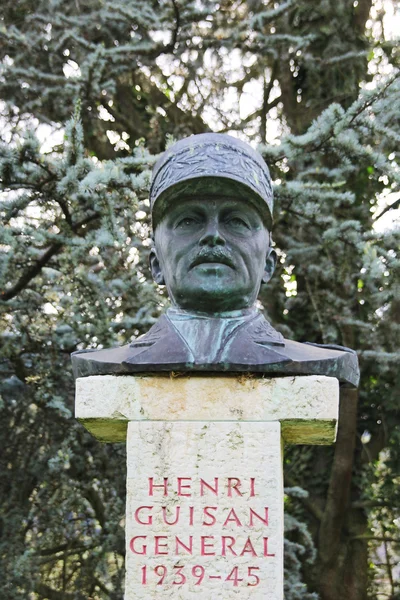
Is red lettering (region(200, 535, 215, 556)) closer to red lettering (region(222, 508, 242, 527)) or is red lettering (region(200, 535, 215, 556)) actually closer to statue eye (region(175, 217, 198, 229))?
red lettering (region(222, 508, 242, 527))

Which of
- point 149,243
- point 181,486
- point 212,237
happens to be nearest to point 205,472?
point 181,486

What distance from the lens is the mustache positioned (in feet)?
9.19

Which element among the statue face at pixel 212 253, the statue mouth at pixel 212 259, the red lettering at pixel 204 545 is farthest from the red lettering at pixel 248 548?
the statue mouth at pixel 212 259

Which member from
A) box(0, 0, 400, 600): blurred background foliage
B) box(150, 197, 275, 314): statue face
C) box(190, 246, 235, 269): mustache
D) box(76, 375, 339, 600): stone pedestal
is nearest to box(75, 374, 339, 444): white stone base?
box(76, 375, 339, 600): stone pedestal

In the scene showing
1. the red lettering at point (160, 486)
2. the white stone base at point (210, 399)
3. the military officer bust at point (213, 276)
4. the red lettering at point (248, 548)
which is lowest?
the red lettering at point (248, 548)

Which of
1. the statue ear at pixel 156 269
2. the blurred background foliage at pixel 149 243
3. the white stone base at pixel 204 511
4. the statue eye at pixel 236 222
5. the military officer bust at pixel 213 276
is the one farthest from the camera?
the blurred background foliage at pixel 149 243

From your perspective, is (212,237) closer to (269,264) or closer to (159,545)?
(269,264)

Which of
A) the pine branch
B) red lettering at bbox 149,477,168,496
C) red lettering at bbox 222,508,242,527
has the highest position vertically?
the pine branch

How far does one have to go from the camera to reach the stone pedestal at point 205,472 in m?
2.64

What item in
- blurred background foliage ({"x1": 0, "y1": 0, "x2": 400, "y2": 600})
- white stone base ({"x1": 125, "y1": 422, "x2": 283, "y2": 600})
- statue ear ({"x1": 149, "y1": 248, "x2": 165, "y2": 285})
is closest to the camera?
white stone base ({"x1": 125, "y1": 422, "x2": 283, "y2": 600})

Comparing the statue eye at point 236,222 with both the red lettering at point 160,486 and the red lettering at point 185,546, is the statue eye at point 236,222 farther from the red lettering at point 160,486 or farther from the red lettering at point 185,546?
the red lettering at point 185,546

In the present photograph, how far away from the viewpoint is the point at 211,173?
2.79 m

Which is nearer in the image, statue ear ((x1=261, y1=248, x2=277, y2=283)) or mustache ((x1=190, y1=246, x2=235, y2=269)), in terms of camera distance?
mustache ((x1=190, y1=246, x2=235, y2=269))

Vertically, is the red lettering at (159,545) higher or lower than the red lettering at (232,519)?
lower
